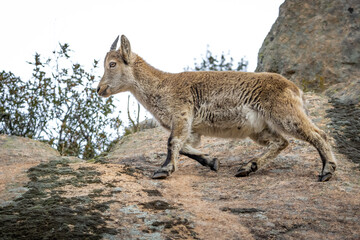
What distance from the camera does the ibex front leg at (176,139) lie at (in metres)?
5.67

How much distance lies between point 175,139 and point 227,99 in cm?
100

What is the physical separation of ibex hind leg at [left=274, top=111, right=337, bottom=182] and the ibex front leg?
1.30m

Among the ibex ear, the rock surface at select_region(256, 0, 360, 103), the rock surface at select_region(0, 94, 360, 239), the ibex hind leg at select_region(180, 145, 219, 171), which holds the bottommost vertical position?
the rock surface at select_region(0, 94, 360, 239)

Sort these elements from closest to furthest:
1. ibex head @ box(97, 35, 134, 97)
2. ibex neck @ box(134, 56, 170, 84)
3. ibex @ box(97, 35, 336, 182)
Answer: ibex @ box(97, 35, 336, 182)
ibex neck @ box(134, 56, 170, 84)
ibex head @ box(97, 35, 134, 97)

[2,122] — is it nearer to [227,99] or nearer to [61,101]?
[61,101]

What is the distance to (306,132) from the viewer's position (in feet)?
18.0

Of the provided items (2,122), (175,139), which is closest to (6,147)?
(2,122)

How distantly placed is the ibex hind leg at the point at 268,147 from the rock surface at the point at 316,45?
4527 millimetres

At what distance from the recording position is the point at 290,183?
498 cm

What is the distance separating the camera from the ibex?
5.62 meters

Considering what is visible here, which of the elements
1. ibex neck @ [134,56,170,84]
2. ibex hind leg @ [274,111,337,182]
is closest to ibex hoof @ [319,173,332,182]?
ibex hind leg @ [274,111,337,182]

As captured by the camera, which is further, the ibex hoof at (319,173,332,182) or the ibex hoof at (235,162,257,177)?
the ibex hoof at (235,162,257,177)

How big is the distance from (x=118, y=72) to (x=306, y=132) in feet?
10.4

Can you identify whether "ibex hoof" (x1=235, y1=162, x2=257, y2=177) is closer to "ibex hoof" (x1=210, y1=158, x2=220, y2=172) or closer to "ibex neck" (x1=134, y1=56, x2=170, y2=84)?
"ibex hoof" (x1=210, y1=158, x2=220, y2=172)
